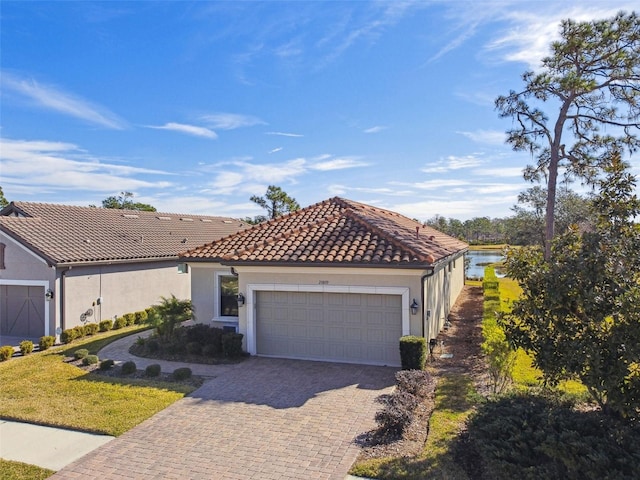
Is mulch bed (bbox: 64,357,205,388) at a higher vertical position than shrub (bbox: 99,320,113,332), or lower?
lower

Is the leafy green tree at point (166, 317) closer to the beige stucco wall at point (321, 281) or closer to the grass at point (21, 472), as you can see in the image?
the beige stucco wall at point (321, 281)

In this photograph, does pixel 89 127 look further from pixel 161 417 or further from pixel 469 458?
pixel 469 458

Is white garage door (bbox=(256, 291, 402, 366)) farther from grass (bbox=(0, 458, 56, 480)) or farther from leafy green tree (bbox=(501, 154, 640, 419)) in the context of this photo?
grass (bbox=(0, 458, 56, 480))

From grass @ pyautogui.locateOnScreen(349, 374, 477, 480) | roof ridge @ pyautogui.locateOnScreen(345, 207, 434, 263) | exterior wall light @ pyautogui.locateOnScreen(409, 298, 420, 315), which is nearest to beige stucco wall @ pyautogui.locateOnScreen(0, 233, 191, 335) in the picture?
roof ridge @ pyautogui.locateOnScreen(345, 207, 434, 263)

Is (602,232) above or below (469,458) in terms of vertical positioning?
above

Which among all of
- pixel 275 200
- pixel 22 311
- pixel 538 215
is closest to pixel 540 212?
pixel 538 215

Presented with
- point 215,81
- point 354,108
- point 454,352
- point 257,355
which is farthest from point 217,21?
point 454,352
